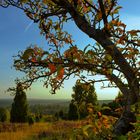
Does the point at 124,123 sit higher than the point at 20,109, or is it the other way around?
the point at 20,109

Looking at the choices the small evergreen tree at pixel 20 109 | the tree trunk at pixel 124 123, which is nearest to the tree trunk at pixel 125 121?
the tree trunk at pixel 124 123

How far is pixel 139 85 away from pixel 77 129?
25.0 inches

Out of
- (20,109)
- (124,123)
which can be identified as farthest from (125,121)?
(20,109)

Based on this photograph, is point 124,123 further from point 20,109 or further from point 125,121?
point 20,109

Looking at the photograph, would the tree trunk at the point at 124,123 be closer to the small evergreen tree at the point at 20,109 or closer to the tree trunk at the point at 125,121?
the tree trunk at the point at 125,121

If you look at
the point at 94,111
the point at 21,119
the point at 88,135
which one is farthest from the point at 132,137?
the point at 21,119

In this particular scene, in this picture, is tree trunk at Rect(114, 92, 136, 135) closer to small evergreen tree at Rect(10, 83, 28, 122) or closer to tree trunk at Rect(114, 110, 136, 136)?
tree trunk at Rect(114, 110, 136, 136)

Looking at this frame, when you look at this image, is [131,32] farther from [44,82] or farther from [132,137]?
[44,82]

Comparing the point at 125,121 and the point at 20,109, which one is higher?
the point at 20,109

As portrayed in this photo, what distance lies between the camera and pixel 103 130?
8.25 feet

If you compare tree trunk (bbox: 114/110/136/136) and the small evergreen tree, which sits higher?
the small evergreen tree

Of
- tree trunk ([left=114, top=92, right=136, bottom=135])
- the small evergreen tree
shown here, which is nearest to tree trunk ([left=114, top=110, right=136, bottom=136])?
tree trunk ([left=114, top=92, right=136, bottom=135])

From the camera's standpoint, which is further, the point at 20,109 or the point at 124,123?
the point at 20,109

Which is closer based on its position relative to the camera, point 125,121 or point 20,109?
point 125,121
